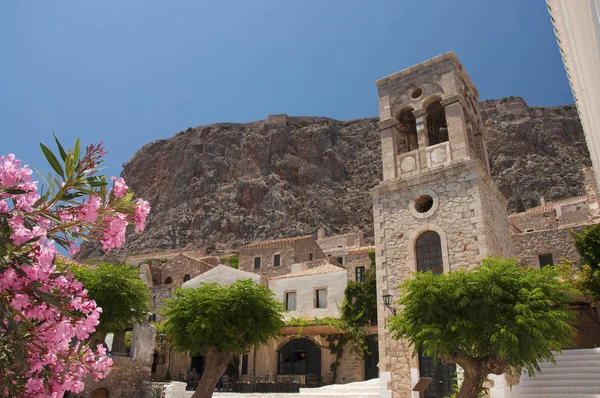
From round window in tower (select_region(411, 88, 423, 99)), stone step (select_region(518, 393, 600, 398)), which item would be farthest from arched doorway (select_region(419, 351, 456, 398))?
round window in tower (select_region(411, 88, 423, 99))

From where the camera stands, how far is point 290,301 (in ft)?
87.7

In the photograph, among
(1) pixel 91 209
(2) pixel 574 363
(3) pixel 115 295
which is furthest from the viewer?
(3) pixel 115 295

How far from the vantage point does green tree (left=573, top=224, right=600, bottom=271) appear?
19922 mm

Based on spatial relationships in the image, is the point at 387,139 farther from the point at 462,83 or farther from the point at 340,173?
the point at 340,173

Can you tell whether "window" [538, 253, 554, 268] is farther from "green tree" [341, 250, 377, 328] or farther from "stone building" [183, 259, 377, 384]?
"stone building" [183, 259, 377, 384]

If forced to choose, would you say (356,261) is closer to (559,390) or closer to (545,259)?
(545,259)

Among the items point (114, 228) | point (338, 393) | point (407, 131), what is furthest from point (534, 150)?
point (114, 228)

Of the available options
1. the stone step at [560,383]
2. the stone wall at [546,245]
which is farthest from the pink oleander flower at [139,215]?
the stone wall at [546,245]

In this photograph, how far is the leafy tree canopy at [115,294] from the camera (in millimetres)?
19344

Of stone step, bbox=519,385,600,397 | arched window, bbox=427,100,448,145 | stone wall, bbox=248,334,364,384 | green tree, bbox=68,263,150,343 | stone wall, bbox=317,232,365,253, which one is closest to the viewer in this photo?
stone step, bbox=519,385,600,397

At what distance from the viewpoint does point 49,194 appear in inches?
136

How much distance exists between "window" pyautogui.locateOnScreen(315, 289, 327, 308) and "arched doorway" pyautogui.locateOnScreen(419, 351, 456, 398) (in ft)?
38.7

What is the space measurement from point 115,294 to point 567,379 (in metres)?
17.0

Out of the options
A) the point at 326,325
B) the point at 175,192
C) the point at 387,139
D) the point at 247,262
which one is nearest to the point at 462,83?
the point at 387,139
